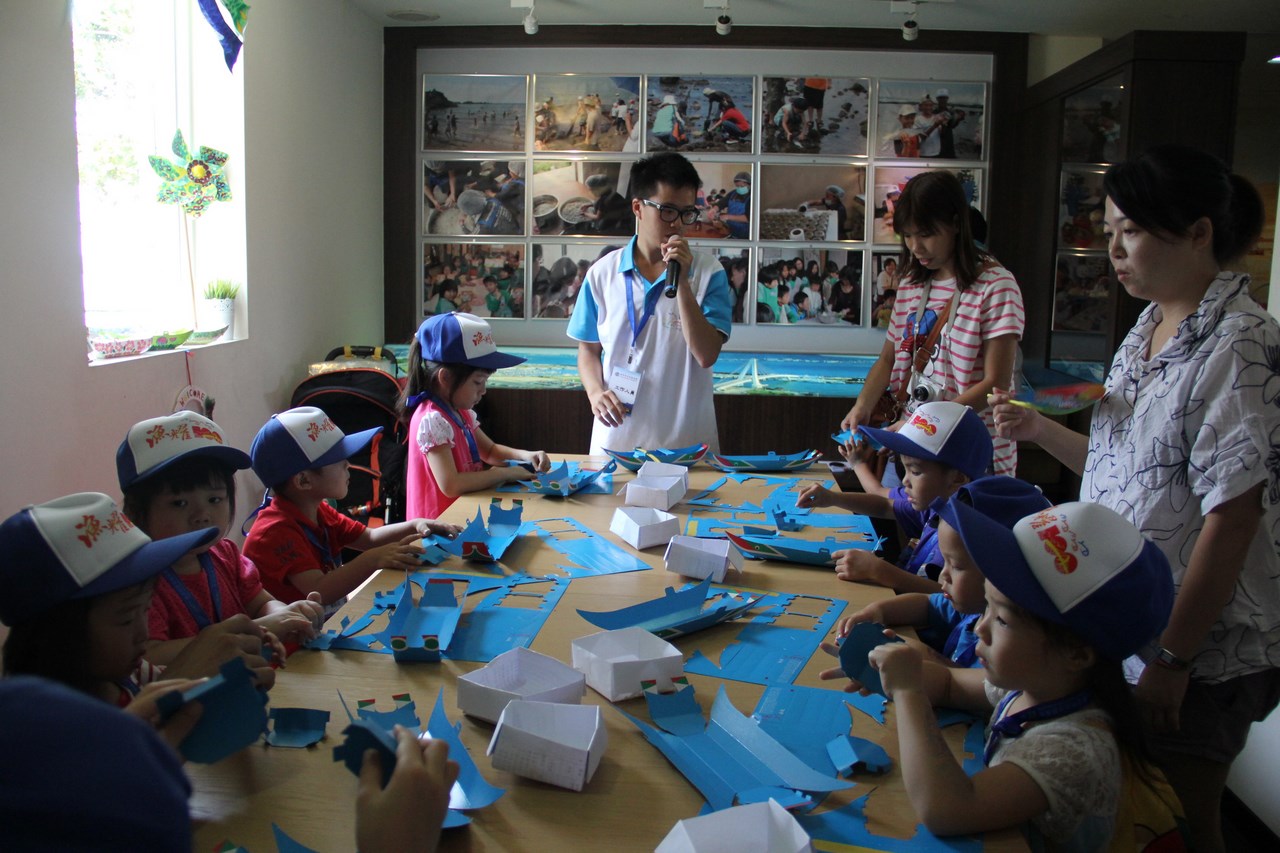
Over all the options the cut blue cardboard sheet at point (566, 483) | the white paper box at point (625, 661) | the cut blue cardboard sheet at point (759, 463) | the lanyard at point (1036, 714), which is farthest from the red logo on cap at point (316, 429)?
the lanyard at point (1036, 714)

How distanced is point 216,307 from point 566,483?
2.04 metres

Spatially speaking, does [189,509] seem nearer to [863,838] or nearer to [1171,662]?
[863,838]

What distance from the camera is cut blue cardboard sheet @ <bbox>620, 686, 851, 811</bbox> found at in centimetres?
114

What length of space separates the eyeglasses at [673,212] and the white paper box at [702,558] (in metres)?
1.35

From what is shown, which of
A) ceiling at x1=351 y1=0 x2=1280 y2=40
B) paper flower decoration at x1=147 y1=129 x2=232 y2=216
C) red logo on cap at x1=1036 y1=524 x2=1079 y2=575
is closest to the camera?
red logo on cap at x1=1036 y1=524 x2=1079 y2=575

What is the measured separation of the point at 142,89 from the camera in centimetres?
359

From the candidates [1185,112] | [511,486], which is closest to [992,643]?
[511,486]

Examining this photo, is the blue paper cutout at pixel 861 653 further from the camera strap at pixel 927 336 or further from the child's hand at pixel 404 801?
the camera strap at pixel 927 336

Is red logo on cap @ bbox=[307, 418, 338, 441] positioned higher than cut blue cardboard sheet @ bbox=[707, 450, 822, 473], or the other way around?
red logo on cap @ bbox=[307, 418, 338, 441]

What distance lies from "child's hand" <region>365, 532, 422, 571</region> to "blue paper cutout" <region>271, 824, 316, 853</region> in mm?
947

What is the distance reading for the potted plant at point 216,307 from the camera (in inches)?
153

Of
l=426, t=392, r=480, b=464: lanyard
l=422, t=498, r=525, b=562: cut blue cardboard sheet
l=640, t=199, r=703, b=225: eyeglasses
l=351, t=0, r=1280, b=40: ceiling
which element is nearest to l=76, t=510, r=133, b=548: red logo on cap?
l=422, t=498, r=525, b=562: cut blue cardboard sheet

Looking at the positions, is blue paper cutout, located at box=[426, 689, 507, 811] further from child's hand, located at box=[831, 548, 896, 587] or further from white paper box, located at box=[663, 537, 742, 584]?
child's hand, located at box=[831, 548, 896, 587]

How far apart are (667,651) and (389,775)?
60cm
